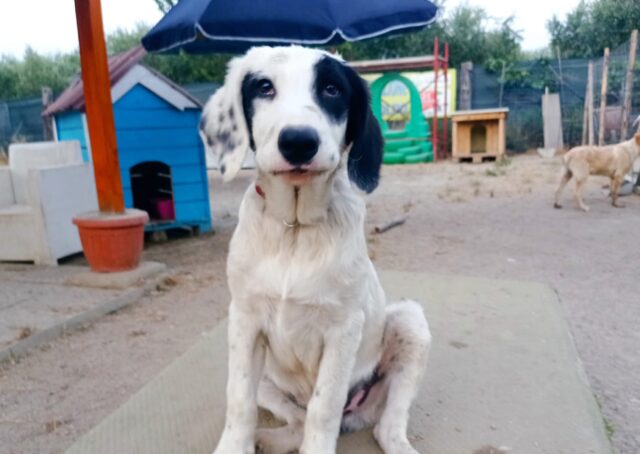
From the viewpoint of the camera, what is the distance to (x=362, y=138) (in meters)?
1.71

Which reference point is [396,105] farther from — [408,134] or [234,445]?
[234,445]

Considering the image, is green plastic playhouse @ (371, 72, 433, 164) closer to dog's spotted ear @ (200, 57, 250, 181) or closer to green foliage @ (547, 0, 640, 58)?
green foliage @ (547, 0, 640, 58)

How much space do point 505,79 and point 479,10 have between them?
6.72 metres

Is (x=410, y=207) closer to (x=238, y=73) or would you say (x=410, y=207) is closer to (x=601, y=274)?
(x=601, y=274)

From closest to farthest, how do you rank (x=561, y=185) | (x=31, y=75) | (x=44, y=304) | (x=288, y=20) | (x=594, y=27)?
1. (x=44, y=304)
2. (x=288, y=20)
3. (x=561, y=185)
4. (x=594, y=27)
5. (x=31, y=75)

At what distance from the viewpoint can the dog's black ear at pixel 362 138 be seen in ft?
5.54

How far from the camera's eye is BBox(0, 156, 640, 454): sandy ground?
246 cm

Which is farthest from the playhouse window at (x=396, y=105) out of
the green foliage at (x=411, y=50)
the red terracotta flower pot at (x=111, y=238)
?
the red terracotta flower pot at (x=111, y=238)

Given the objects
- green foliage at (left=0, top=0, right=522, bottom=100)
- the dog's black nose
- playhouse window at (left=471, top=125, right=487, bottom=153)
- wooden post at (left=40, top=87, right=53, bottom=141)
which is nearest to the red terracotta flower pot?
the dog's black nose

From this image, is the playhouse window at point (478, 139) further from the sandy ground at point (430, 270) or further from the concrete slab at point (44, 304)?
the concrete slab at point (44, 304)

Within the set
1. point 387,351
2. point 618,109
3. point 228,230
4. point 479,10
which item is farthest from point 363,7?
point 479,10

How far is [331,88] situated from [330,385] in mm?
940

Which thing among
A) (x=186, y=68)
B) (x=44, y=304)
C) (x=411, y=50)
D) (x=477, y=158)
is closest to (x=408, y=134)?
(x=477, y=158)

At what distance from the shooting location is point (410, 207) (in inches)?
297
